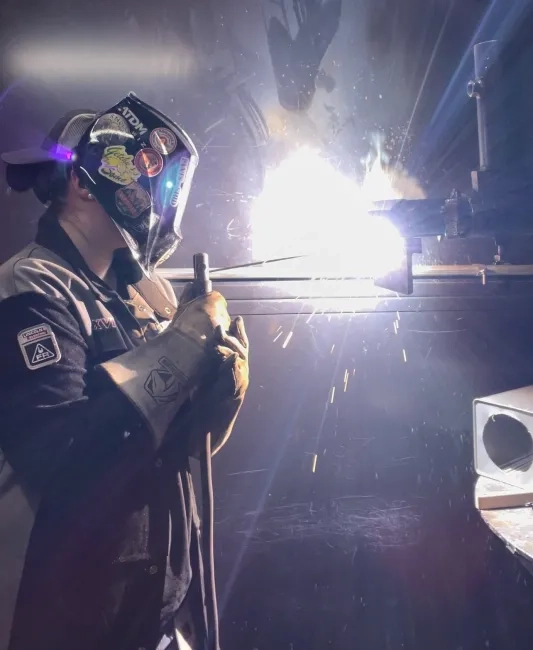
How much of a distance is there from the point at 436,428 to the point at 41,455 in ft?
4.44

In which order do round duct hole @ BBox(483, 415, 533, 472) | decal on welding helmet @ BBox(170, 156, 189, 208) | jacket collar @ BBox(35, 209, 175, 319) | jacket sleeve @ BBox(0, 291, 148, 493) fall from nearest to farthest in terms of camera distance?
1. jacket sleeve @ BBox(0, 291, 148, 493)
2. jacket collar @ BBox(35, 209, 175, 319)
3. decal on welding helmet @ BBox(170, 156, 189, 208)
4. round duct hole @ BBox(483, 415, 533, 472)

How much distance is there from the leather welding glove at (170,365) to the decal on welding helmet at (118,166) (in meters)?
0.31

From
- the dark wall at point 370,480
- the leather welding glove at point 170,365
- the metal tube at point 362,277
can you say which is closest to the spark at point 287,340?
the dark wall at point 370,480

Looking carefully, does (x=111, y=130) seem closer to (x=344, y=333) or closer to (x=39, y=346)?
(x=39, y=346)

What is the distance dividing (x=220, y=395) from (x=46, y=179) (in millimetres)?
628

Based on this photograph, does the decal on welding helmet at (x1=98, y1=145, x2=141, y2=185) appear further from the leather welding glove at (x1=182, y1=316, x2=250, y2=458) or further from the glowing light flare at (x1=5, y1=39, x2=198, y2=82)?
the glowing light flare at (x1=5, y1=39, x2=198, y2=82)

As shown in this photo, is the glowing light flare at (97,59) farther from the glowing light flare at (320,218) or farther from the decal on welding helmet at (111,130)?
the decal on welding helmet at (111,130)

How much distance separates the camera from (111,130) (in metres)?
1.18

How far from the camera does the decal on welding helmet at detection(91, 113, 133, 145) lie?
117 centimetres

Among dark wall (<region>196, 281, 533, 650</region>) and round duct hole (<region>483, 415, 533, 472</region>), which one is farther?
dark wall (<region>196, 281, 533, 650</region>)

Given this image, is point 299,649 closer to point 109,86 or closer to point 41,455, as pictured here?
point 41,455

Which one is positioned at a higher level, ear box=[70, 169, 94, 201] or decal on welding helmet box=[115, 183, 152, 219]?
ear box=[70, 169, 94, 201]

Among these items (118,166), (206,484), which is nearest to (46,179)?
(118,166)

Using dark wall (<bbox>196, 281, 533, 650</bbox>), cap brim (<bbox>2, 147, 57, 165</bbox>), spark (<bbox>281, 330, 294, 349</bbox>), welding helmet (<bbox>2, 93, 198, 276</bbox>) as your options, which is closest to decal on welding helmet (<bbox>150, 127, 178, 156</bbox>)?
welding helmet (<bbox>2, 93, 198, 276</bbox>)
